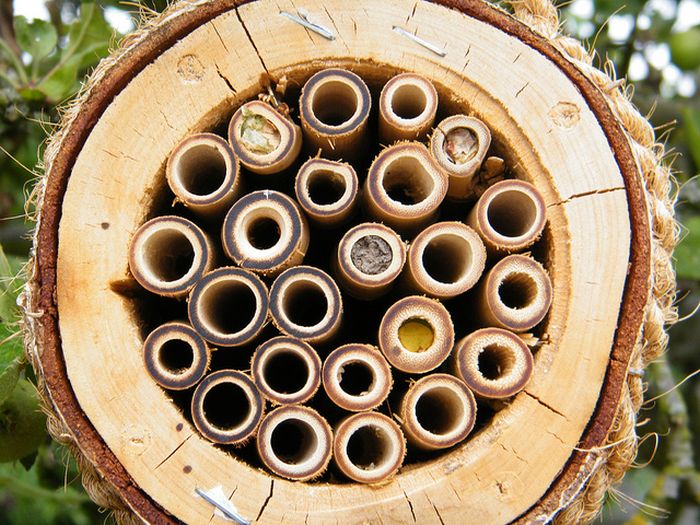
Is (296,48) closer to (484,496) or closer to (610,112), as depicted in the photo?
(610,112)

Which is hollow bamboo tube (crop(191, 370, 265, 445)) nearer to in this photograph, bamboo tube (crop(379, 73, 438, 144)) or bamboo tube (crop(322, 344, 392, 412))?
bamboo tube (crop(322, 344, 392, 412))

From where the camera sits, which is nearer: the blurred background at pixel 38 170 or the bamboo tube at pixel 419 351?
the bamboo tube at pixel 419 351

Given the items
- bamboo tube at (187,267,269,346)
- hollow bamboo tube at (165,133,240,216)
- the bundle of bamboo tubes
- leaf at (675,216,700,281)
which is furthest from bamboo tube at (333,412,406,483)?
leaf at (675,216,700,281)

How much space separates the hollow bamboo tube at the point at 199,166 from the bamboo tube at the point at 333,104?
3.7 inches

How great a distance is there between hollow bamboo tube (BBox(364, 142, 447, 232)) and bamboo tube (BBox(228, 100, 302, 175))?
10 cm

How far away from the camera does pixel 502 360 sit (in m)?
0.73

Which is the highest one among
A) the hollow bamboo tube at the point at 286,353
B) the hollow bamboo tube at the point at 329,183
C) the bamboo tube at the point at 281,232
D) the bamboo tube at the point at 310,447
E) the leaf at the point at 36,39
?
the leaf at the point at 36,39

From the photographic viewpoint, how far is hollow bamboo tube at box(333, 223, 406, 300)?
2.31 feet

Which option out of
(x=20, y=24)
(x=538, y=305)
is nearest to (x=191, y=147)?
(x=538, y=305)

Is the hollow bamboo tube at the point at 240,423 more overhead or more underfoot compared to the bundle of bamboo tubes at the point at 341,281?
more underfoot

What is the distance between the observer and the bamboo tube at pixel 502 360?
693mm

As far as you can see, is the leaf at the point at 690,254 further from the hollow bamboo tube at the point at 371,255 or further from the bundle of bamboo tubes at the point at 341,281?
the hollow bamboo tube at the point at 371,255

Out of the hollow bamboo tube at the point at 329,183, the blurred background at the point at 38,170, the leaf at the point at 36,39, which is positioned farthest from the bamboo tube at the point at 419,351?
the leaf at the point at 36,39

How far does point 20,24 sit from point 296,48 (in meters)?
0.72
